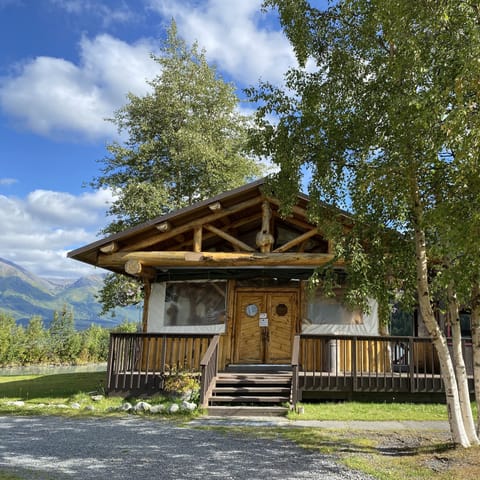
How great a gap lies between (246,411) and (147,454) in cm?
325

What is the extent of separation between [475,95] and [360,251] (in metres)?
2.38

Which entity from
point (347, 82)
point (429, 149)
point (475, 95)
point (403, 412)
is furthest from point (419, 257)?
point (403, 412)

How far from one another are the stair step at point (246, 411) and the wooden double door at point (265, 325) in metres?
3.33

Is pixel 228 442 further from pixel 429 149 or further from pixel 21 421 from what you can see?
pixel 429 149

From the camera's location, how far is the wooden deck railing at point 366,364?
10.4 metres

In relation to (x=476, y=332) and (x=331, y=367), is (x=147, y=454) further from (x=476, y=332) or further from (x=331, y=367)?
(x=331, y=367)

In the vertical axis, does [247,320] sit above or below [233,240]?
below

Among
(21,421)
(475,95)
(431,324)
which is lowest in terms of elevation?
(21,421)

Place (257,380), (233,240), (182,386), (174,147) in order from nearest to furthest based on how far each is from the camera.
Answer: (182,386) < (257,380) < (233,240) < (174,147)

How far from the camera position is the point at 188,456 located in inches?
237

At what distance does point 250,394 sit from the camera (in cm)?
998

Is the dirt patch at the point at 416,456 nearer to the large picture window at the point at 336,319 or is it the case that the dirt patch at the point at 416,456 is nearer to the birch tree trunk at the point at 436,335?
the birch tree trunk at the point at 436,335

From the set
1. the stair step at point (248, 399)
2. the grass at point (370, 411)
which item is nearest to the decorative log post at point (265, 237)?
the stair step at point (248, 399)

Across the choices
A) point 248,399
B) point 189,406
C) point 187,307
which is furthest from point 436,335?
point 187,307
